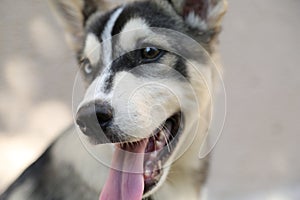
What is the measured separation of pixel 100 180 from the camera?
7.29ft

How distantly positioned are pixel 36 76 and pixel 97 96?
3.93ft

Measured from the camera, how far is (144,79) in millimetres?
2035

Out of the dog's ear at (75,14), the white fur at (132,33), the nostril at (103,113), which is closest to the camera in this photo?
the nostril at (103,113)

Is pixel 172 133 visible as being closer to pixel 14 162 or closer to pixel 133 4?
pixel 133 4

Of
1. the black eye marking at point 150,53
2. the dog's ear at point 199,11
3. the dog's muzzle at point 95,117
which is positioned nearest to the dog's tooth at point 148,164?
the dog's muzzle at point 95,117

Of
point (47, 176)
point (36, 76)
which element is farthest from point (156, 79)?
point (36, 76)

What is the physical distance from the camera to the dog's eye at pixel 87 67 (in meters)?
2.17

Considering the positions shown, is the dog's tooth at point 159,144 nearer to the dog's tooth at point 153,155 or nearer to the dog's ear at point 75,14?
the dog's tooth at point 153,155

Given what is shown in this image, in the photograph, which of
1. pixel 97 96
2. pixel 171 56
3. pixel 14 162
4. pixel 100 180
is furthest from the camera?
pixel 14 162

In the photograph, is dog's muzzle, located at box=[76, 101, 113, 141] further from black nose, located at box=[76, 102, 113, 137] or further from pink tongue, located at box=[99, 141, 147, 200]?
pink tongue, located at box=[99, 141, 147, 200]

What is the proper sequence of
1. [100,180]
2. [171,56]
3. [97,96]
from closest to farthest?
[97,96] → [171,56] → [100,180]

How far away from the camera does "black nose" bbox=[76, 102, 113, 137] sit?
1.91 meters

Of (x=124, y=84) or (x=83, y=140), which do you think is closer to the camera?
(x=124, y=84)

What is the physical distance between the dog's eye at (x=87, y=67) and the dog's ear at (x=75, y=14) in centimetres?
11
